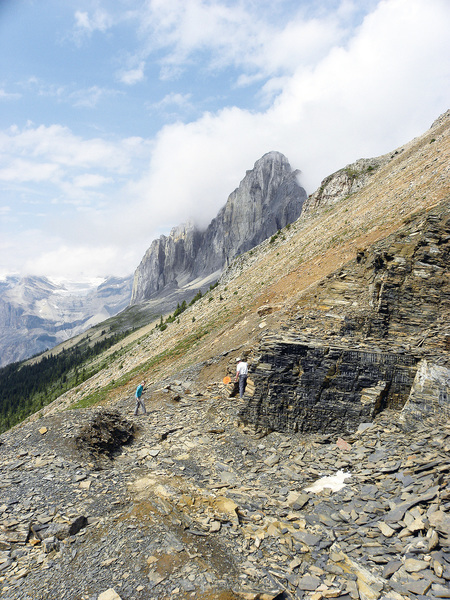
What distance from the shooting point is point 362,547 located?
7.63m

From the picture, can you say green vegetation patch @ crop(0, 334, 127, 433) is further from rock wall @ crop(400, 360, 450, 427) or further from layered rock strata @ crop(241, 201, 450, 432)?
rock wall @ crop(400, 360, 450, 427)

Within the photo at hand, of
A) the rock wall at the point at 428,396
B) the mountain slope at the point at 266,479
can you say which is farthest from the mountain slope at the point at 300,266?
the rock wall at the point at 428,396

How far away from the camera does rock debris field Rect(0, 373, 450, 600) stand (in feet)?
23.0

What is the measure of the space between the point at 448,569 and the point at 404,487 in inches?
110

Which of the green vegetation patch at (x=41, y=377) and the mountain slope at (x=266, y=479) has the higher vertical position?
the mountain slope at (x=266, y=479)

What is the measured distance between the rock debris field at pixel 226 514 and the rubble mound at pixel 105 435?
0.06m

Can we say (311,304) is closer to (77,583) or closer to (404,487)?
(404,487)

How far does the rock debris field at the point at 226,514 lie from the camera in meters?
7.00

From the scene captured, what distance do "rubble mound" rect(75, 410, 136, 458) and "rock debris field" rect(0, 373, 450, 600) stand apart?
0.21 ft

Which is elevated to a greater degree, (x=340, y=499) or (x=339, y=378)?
(x=339, y=378)

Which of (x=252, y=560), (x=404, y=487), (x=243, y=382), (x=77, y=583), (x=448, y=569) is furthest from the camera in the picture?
(x=243, y=382)

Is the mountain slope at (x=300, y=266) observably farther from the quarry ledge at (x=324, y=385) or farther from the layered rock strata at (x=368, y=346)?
the quarry ledge at (x=324, y=385)

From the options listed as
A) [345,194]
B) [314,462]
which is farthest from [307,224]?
[314,462]

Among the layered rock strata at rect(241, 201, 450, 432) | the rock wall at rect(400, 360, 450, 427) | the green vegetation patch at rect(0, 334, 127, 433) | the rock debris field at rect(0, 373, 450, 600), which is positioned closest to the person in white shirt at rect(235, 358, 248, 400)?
the layered rock strata at rect(241, 201, 450, 432)
